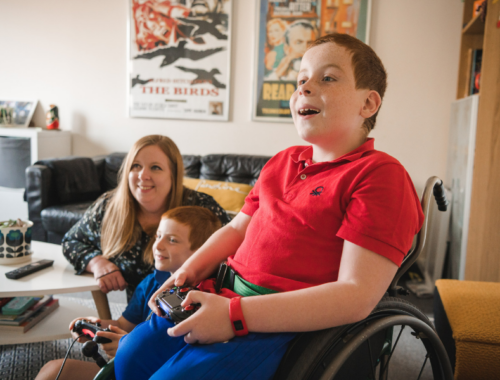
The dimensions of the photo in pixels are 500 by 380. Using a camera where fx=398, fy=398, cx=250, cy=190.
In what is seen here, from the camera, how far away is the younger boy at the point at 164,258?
116 centimetres

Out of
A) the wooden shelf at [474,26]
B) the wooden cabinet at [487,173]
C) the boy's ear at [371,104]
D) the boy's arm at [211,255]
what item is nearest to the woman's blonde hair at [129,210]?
the boy's arm at [211,255]

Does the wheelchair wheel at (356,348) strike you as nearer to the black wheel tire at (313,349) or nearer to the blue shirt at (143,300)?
the black wheel tire at (313,349)

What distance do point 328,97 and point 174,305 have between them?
53 cm

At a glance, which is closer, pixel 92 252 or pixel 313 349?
pixel 313 349

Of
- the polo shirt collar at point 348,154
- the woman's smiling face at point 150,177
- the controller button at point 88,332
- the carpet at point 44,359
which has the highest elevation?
the polo shirt collar at point 348,154

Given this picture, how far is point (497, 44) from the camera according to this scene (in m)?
2.02

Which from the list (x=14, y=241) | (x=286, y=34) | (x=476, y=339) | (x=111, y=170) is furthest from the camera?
(x=111, y=170)

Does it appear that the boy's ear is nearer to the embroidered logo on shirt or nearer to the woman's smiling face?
the embroidered logo on shirt

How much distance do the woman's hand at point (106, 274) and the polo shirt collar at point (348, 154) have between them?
77 cm

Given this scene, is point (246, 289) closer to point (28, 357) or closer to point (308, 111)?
point (308, 111)

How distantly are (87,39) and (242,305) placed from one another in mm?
3708

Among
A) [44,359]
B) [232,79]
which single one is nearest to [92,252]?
[44,359]

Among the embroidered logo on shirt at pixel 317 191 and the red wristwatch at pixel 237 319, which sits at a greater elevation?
the embroidered logo on shirt at pixel 317 191

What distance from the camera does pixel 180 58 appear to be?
350cm
